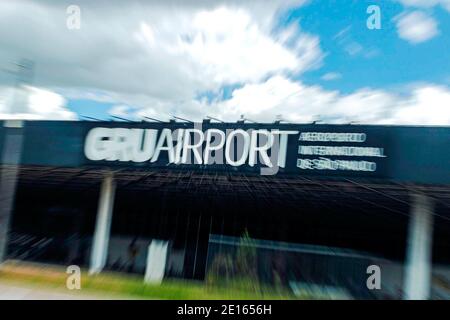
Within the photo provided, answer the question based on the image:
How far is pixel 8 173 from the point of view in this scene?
3.61 meters

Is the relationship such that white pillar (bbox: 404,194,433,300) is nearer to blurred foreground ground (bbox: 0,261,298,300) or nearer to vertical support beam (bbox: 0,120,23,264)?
blurred foreground ground (bbox: 0,261,298,300)

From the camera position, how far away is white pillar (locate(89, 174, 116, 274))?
144 inches

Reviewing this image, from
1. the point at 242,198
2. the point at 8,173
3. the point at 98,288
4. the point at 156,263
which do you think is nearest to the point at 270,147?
the point at 242,198

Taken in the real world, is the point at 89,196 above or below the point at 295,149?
below

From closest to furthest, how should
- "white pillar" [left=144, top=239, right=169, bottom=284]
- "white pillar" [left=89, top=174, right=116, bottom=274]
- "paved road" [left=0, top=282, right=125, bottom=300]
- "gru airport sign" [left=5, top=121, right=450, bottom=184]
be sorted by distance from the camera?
"paved road" [left=0, top=282, right=125, bottom=300] → "gru airport sign" [left=5, top=121, right=450, bottom=184] → "white pillar" [left=144, top=239, right=169, bottom=284] → "white pillar" [left=89, top=174, right=116, bottom=274]

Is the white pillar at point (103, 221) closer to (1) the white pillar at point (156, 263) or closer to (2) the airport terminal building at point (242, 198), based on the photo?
(2) the airport terminal building at point (242, 198)

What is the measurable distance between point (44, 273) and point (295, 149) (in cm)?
296

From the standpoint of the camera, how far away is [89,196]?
4.43 m

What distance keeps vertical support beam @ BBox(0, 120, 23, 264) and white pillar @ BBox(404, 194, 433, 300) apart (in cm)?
467

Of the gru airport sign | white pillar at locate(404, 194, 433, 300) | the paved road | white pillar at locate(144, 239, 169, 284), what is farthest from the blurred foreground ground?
white pillar at locate(404, 194, 433, 300)

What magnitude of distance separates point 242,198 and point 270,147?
3.35 feet

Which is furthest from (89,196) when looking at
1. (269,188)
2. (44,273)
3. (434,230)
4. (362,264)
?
(434,230)
